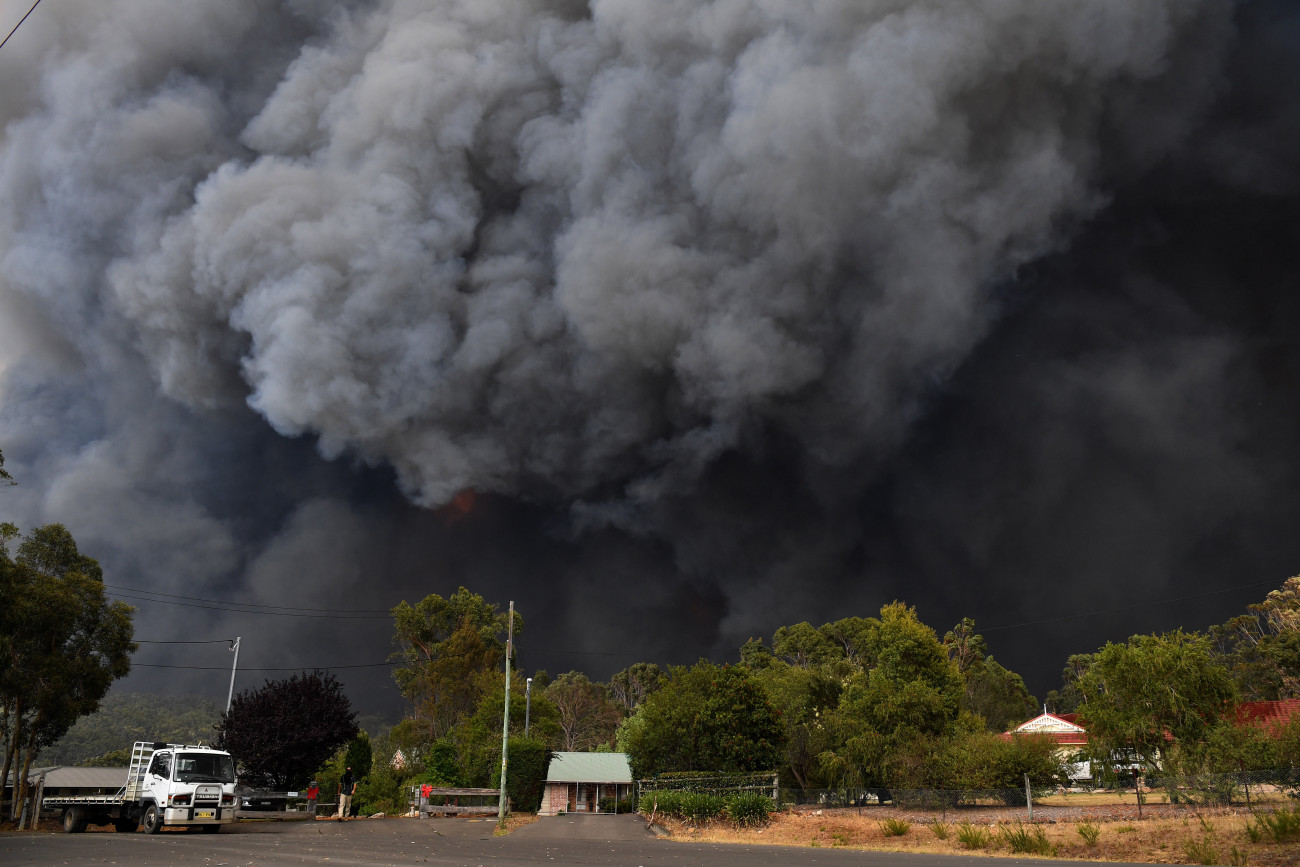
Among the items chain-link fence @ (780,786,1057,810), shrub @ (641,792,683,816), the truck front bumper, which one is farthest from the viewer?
chain-link fence @ (780,786,1057,810)

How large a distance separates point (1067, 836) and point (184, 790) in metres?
22.5

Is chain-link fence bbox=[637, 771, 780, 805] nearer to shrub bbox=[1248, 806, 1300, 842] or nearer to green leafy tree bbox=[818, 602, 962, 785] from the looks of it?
green leafy tree bbox=[818, 602, 962, 785]

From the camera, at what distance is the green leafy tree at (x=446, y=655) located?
205 feet

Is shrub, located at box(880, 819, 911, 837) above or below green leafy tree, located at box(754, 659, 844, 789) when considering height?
below

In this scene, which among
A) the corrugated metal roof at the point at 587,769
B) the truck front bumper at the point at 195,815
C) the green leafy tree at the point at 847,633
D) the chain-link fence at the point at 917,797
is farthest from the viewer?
the green leafy tree at the point at 847,633

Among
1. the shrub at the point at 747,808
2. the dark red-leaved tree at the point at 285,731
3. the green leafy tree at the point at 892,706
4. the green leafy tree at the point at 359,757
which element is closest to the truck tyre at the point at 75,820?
the dark red-leaved tree at the point at 285,731

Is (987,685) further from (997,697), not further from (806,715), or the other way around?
(806,715)

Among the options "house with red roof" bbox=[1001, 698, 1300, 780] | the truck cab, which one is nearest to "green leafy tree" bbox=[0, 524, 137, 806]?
the truck cab

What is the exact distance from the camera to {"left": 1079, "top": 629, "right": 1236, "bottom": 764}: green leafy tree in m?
27.0

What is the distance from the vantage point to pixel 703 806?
23.7m

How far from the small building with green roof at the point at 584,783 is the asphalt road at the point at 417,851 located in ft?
95.2

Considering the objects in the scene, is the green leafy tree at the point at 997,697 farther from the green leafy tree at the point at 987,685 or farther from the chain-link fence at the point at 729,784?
the chain-link fence at the point at 729,784

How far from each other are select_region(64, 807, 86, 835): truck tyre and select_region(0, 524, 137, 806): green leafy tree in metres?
5.14

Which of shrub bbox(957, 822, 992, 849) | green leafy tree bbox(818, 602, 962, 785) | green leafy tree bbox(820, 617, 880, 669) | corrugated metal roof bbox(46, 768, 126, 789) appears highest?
green leafy tree bbox(820, 617, 880, 669)
